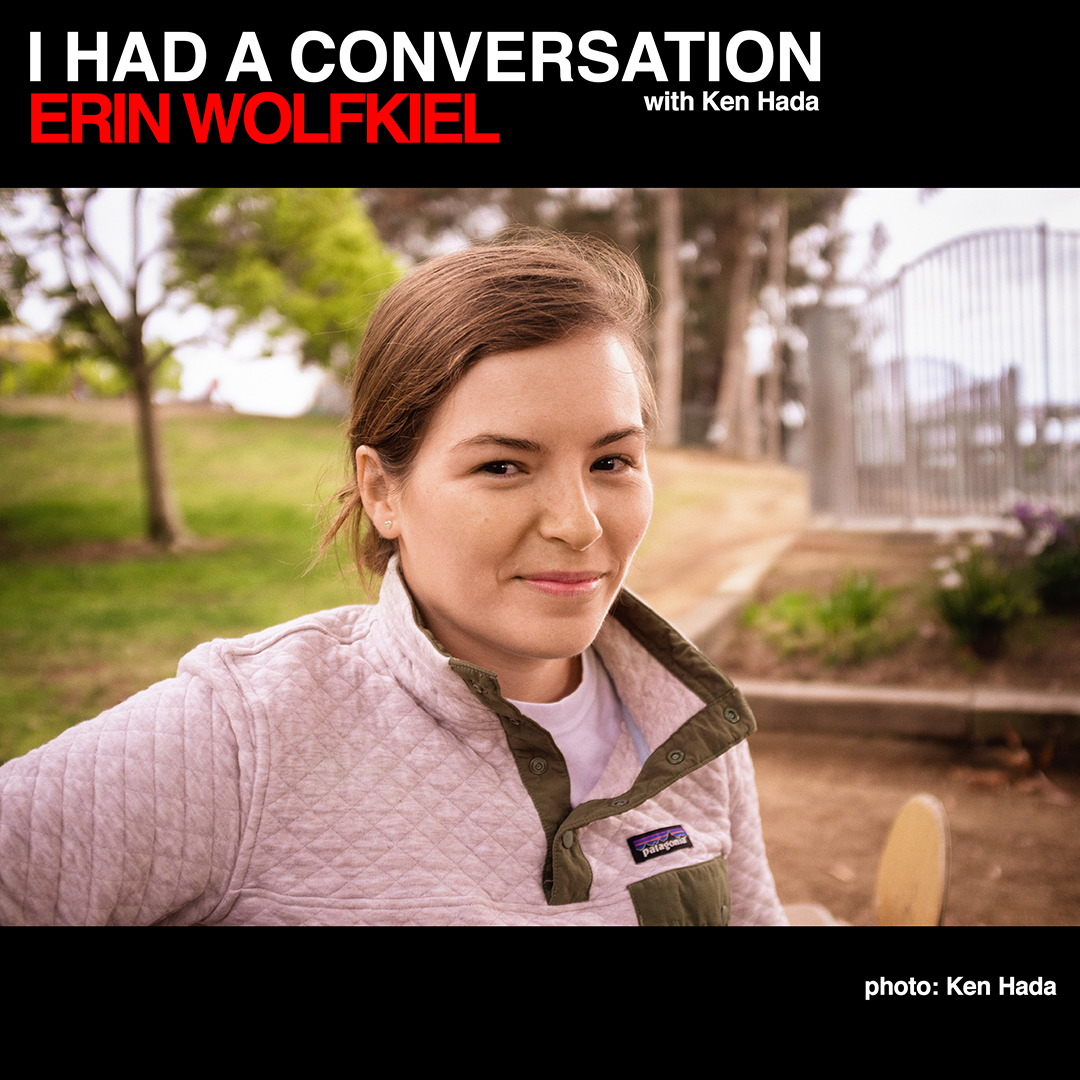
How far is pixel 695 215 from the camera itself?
24.9m

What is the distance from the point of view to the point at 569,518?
134 cm

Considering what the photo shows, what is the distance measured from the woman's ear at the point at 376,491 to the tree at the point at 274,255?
30.5 feet

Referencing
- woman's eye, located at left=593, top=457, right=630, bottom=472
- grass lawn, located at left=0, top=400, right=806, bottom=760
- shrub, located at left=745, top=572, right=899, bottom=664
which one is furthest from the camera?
shrub, located at left=745, top=572, right=899, bottom=664

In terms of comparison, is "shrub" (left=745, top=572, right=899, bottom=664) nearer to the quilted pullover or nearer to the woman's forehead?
the quilted pullover

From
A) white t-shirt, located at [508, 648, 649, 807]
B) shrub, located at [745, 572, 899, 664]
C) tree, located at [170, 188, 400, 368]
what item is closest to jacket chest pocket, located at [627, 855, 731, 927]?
white t-shirt, located at [508, 648, 649, 807]

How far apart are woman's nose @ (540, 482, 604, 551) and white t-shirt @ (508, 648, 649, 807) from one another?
0.32m

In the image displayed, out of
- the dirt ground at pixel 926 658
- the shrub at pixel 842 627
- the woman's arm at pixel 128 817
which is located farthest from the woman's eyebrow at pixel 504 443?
the shrub at pixel 842 627

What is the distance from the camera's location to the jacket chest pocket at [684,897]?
4.71 feet

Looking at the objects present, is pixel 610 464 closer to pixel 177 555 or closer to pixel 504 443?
pixel 504 443

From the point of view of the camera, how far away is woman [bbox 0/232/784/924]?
1.20 meters

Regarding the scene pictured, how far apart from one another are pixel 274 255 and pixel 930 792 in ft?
30.6

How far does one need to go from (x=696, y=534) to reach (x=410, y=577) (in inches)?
431
